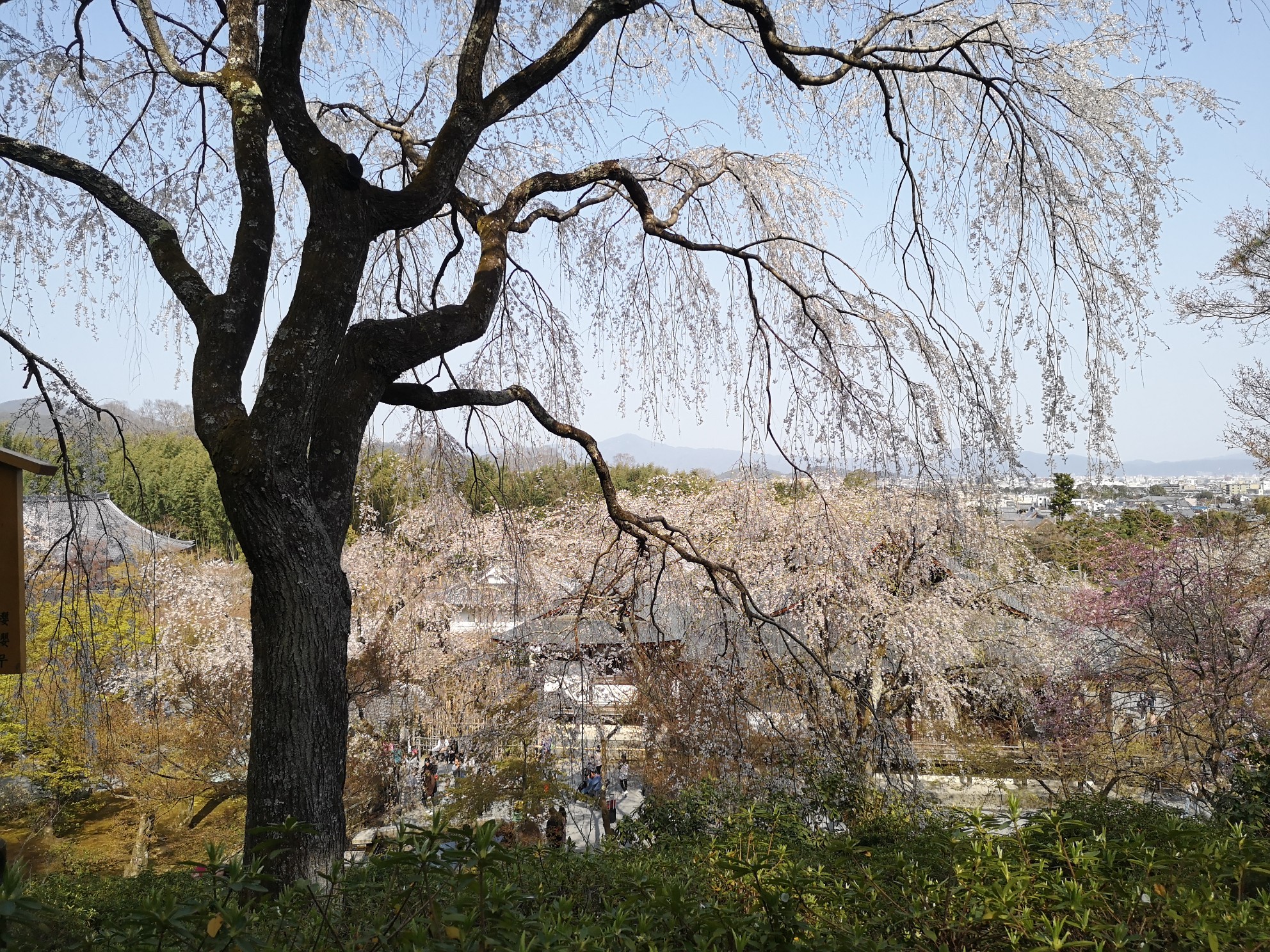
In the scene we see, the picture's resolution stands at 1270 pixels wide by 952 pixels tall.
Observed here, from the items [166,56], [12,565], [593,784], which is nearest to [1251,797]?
[12,565]

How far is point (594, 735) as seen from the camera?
33.5 ft

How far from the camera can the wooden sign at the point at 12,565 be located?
7.88 feet

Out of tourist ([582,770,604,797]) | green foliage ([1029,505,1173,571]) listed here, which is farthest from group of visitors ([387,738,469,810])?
green foliage ([1029,505,1173,571])

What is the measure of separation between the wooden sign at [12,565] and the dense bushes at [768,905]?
89 centimetres

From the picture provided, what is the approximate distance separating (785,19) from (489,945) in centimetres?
411

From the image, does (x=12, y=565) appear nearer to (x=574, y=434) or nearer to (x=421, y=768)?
(x=574, y=434)

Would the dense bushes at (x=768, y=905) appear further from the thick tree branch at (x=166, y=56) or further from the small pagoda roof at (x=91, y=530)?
the thick tree branch at (x=166, y=56)

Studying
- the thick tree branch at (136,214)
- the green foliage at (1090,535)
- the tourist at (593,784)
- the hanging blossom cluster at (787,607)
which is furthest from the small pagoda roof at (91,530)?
the green foliage at (1090,535)

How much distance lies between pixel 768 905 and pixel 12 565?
2.39 m

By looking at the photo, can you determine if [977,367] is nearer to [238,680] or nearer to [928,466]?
[928,466]

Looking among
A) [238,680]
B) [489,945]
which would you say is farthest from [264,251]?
[238,680]

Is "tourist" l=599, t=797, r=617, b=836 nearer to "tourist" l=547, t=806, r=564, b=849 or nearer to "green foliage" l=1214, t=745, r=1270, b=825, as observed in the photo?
"tourist" l=547, t=806, r=564, b=849

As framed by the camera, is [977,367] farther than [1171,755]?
No

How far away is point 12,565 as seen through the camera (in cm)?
244
